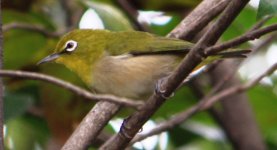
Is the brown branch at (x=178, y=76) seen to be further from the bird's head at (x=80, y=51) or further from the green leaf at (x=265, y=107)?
the green leaf at (x=265, y=107)

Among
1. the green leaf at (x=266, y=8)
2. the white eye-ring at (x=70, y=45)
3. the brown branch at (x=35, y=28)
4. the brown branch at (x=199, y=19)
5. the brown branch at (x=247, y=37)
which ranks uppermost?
the brown branch at (x=247, y=37)

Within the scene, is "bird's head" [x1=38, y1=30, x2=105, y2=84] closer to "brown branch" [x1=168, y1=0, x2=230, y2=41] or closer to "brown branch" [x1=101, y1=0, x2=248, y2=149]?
"brown branch" [x1=168, y1=0, x2=230, y2=41]

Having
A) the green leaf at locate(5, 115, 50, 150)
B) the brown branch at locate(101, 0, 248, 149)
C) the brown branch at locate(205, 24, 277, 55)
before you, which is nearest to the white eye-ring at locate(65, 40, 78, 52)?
the green leaf at locate(5, 115, 50, 150)

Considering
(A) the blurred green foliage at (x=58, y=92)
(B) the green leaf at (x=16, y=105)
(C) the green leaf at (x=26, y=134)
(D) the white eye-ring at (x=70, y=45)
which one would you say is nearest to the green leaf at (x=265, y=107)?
(A) the blurred green foliage at (x=58, y=92)

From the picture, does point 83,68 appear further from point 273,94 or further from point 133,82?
point 273,94

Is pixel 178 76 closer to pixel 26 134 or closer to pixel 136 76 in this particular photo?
pixel 136 76

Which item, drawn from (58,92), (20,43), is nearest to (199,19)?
(58,92)
